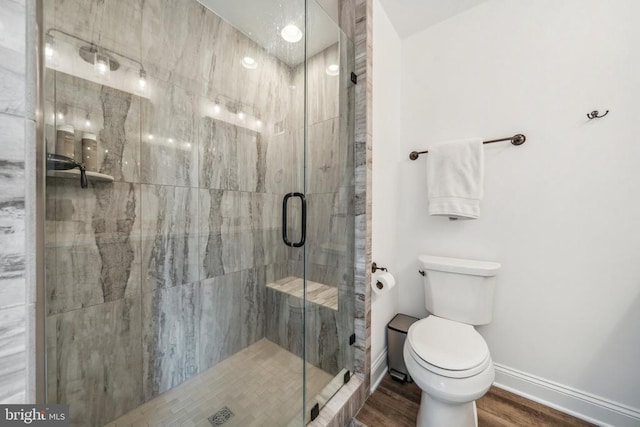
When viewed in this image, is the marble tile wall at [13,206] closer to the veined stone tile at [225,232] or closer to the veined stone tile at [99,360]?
the veined stone tile at [99,360]

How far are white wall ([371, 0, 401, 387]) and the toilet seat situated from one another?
34cm

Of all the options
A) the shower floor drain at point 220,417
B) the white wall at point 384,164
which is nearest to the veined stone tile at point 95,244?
the shower floor drain at point 220,417

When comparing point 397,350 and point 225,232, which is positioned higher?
point 225,232

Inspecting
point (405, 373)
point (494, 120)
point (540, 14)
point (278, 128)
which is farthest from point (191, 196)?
point (540, 14)

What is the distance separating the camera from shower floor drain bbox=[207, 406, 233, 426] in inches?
50.6

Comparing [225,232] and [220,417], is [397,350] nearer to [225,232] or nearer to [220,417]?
[220,417]

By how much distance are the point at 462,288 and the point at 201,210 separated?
177cm

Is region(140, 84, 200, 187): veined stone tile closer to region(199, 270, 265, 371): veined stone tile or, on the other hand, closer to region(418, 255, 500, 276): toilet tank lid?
region(199, 270, 265, 371): veined stone tile

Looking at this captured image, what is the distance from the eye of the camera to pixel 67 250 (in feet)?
3.51

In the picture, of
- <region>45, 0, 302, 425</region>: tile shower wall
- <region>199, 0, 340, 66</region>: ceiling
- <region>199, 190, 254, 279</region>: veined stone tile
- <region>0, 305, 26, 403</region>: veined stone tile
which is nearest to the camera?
<region>0, 305, 26, 403</region>: veined stone tile

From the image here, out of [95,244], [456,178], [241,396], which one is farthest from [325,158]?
[241,396]

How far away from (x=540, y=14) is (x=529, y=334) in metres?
1.94

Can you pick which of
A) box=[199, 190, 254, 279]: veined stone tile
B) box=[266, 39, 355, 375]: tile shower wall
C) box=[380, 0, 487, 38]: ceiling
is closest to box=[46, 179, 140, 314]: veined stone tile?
box=[199, 190, 254, 279]: veined stone tile

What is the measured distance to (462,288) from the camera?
146cm
